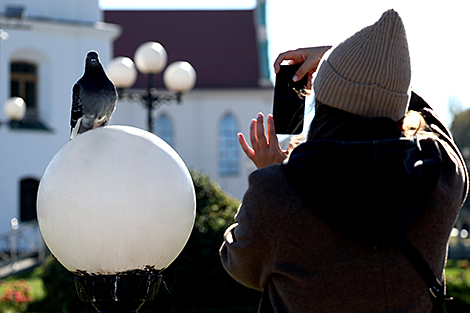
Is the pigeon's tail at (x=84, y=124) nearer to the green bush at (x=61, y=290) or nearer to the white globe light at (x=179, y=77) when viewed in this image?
the green bush at (x=61, y=290)

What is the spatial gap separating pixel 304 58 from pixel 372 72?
500 mm

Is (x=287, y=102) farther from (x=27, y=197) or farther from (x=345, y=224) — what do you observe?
(x=27, y=197)

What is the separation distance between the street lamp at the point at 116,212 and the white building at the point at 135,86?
19172 millimetres

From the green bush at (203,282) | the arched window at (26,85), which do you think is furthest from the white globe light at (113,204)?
the arched window at (26,85)

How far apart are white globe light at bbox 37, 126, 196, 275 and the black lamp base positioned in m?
0.04

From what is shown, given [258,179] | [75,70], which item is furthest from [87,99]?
[75,70]

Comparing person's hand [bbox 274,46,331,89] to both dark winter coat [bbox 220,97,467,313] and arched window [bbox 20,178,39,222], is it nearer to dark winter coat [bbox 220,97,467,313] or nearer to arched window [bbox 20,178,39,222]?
dark winter coat [bbox 220,97,467,313]

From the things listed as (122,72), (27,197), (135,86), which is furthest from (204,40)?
(122,72)

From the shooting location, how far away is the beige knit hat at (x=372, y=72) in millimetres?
1748

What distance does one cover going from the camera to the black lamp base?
2.18 meters

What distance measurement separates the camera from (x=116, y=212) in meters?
2.07

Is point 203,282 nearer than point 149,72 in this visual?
Yes

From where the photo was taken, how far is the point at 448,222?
5.82 feet

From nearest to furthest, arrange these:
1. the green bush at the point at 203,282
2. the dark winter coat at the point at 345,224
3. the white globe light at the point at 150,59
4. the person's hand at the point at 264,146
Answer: the dark winter coat at the point at 345,224
the person's hand at the point at 264,146
the green bush at the point at 203,282
the white globe light at the point at 150,59
